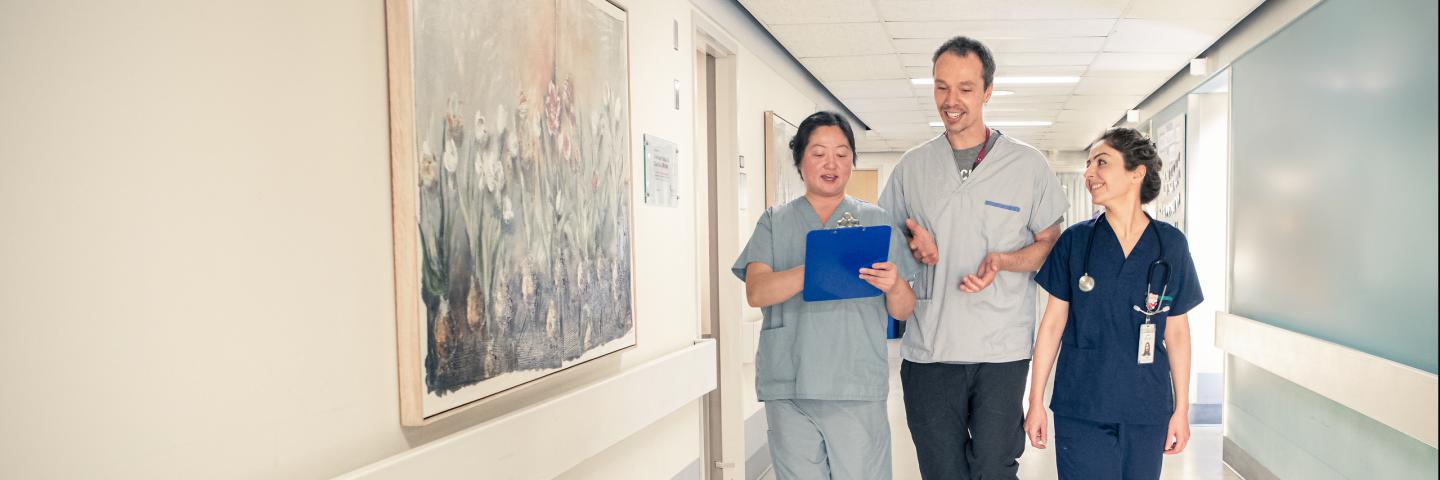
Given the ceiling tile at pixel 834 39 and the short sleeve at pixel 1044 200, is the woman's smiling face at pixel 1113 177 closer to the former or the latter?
the short sleeve at pixel 1044 200

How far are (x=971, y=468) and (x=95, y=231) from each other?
6.73ft

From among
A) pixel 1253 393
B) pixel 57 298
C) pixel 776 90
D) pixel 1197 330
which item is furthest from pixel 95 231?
pixel 1197 330

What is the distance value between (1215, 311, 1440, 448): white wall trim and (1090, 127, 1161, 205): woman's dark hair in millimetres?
1323

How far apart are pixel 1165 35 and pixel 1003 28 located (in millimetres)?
984

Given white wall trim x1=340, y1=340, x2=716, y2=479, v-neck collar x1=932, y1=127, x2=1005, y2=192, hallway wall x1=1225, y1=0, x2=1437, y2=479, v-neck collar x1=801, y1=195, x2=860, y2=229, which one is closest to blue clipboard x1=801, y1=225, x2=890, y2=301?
v-neck collar x1=801, y1=195, x2=860, y2=229

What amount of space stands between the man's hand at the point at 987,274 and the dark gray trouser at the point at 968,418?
8.7 inches

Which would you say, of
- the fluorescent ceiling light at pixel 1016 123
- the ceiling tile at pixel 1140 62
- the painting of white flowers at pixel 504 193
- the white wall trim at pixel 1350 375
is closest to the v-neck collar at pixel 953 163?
the painting of white flowers at pixel 504 193

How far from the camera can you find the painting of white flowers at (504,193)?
1797 mm

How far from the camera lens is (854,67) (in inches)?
254

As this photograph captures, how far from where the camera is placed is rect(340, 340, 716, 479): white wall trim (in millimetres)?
1833

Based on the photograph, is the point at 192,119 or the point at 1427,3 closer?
the point at 192,119

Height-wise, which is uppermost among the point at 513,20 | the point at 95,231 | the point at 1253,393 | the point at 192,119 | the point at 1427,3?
the point at 1427,3

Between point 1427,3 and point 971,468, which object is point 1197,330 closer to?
point 1427,3

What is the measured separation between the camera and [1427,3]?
315 cm
